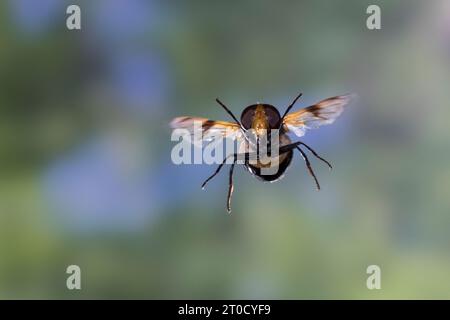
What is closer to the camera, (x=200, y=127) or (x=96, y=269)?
(x=200, y=127)

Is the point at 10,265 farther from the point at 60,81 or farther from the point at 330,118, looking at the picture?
the point at 330,118

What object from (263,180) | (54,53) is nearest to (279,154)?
(263,180)

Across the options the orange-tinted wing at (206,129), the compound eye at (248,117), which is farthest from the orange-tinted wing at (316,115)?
the compound eye at (248,117)

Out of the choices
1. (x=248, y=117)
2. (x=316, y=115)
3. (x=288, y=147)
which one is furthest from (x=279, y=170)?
(x=316, y=115)

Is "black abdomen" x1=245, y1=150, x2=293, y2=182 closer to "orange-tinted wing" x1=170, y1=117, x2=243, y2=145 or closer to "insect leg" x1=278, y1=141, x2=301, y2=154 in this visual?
"insect leg" x1=278, y1=141, x2=301, y2=154

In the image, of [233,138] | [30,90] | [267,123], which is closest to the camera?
[267,123]

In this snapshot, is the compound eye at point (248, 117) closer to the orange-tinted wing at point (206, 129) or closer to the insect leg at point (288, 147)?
the insect leg at point (288, 147)
